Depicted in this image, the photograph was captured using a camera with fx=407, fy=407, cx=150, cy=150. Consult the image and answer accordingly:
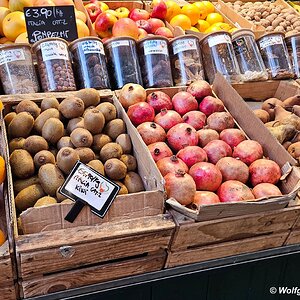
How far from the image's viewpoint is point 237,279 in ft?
5.32

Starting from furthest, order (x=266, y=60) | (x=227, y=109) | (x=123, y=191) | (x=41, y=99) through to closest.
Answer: (x=266, y=60), (x=227, y=109), (x=41, y=99), (x=123, y=191)

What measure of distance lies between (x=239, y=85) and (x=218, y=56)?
19cm

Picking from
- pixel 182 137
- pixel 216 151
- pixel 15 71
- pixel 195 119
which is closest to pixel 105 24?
pixel 15 71

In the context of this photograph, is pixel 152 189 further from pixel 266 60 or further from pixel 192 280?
pixel 266 60

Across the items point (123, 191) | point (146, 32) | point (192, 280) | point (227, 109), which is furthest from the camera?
point (146, 32)

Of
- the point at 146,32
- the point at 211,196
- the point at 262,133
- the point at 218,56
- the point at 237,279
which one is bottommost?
the point at 237,279

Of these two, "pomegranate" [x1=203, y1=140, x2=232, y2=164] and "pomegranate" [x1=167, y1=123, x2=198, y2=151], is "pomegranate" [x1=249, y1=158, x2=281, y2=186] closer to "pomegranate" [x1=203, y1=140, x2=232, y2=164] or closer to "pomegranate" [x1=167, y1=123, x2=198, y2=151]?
"pomegranate" [x1=203, y1=140, x2=232, y2=164]

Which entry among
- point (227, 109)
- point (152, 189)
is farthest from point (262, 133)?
point (152, 189)

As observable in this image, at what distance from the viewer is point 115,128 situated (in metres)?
1.59

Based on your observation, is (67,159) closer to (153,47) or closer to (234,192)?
(234,192)

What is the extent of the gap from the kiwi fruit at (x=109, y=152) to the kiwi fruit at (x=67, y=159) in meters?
0.13

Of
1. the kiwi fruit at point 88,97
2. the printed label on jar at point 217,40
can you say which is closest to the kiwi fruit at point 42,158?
the kiwi fruit at point 88,97

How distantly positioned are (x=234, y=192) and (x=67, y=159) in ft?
1.91

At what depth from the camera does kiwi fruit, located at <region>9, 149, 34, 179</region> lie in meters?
1.36
